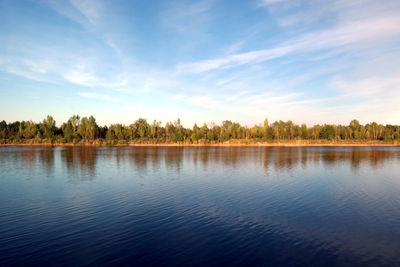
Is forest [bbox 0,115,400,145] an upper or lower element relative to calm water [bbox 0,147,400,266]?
upper

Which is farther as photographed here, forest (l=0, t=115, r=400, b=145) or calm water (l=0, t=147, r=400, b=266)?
forest (l=0, t=115, r=400, b=145)

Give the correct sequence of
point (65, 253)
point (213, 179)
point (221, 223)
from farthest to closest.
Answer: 1. point (213, 179)
2. point (221, 223)
3. point (65, 253)

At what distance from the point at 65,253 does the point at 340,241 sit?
41.7 ft

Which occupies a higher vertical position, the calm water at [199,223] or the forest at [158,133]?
the forest at [158,133]

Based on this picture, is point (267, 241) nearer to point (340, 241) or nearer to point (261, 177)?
point (340, 241)

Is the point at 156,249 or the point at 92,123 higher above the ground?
the point at 92,123

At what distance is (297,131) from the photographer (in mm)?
173875

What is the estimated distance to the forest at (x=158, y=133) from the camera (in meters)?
141

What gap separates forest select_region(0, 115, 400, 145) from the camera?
141 metres

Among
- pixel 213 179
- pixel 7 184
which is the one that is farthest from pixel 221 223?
pixel 7 184

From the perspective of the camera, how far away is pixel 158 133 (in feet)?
519

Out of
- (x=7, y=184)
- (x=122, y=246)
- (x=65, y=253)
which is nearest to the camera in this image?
(x=65, y=253)

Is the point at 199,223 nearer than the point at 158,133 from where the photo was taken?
Yes

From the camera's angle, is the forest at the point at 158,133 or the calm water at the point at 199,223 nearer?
the calm water at the point at 199,223
